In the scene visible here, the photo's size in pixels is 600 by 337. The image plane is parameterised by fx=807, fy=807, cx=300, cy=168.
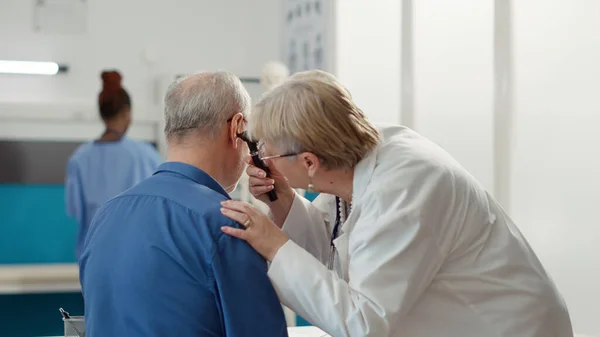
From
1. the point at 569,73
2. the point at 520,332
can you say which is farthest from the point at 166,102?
the point at 569,73

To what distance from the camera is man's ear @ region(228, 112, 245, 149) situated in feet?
5.17

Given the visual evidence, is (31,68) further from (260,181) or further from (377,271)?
(377,271)

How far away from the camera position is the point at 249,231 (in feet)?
4.61

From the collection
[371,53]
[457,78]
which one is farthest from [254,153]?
[371,53]

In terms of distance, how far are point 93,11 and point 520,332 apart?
442cm

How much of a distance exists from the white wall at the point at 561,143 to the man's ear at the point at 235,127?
3.93ft

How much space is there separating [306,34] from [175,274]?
12.5ft

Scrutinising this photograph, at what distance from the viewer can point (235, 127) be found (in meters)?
1.58

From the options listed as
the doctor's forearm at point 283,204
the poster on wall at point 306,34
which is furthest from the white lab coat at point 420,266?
the poster on wall at point 306,34

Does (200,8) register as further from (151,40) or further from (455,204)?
(455,204)

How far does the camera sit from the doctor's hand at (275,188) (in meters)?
1.80

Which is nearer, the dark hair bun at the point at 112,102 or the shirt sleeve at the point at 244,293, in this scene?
the shirt sleeve at the point at 244,293

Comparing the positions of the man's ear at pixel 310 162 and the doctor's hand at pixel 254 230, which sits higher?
the man's ear at pixel 310 162

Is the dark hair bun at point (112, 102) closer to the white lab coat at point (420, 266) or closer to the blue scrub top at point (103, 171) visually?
the blue scrub top at point (103, 171)
